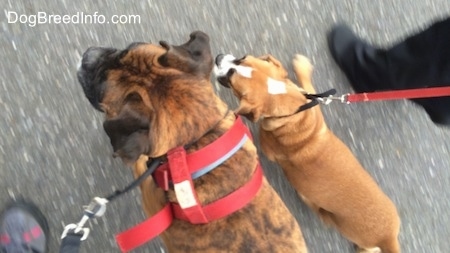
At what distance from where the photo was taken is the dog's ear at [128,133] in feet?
6.42

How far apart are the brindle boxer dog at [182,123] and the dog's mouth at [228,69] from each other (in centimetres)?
34

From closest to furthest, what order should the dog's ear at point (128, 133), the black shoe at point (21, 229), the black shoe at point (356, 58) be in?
the dog's ear at point (128, 133) → the black shoe at point (21, 229) → the black shoe at point (356, 58)

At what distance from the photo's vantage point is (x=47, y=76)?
2.91m

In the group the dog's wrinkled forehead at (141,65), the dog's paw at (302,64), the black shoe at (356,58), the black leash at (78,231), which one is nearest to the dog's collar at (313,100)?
the dog's paw at (302,64)

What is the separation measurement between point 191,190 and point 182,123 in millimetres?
260

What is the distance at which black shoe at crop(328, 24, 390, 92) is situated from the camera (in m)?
3.08

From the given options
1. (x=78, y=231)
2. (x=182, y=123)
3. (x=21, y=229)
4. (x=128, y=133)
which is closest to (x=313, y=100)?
(x=182, y=123)

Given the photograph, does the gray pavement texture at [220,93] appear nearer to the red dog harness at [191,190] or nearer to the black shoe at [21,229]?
the black shoe at [21,229]

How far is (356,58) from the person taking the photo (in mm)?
3158

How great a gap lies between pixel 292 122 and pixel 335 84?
0.66 meters

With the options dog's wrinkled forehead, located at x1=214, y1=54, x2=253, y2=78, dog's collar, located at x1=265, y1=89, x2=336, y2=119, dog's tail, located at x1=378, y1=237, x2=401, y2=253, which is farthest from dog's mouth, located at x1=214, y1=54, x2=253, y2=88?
dog's tail, located at x1=378, y1=237, x2=401, y2=253

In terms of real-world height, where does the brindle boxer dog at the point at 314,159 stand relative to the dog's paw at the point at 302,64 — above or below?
below

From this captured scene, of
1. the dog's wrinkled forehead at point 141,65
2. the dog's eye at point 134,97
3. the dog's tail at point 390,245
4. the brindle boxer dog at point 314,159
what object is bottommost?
the dog's tail at point 390,245

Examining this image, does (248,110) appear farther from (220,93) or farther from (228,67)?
(220,93)
